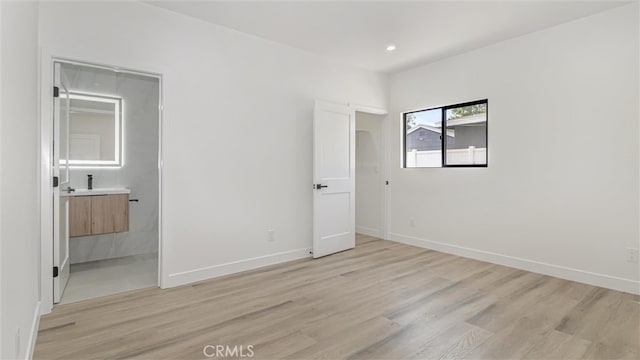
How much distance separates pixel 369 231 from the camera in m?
5.88

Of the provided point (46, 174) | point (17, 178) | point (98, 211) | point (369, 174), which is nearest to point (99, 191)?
point (98, 211)

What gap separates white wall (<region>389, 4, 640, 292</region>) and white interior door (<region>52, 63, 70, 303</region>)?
14.3ft

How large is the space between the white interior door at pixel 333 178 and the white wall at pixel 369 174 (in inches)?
39.4

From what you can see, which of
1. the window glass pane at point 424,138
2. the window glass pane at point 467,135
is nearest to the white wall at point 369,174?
the window glass pane at point 424,138

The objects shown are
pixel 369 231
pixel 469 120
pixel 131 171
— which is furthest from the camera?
pixel 369 231

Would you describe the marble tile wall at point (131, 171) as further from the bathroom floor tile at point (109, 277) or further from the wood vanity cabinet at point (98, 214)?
the wood vanity cabinet at point (98, 214)

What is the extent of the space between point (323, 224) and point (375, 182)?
5.59 feet

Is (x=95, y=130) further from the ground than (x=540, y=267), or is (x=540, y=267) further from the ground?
(x=95, y=130)

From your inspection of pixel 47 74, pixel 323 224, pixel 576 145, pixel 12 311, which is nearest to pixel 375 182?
pixel 323 224

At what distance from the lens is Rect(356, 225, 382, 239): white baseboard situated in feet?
18.6

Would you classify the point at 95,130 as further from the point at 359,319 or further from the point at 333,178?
the point at 359,319

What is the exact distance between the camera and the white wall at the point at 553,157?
319cm

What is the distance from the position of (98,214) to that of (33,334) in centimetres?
202

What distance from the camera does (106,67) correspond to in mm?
2959
